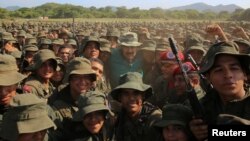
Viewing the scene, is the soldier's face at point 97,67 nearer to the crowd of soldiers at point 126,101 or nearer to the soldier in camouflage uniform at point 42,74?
the crowd of soldiers at point 126,101

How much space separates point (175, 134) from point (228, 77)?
2.98ft

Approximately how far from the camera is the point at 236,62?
11.1 feet

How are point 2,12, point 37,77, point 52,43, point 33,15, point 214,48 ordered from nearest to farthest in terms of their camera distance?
point 214,48 < point 37,77 < point 52,43 < point 2,12 < point 33,15

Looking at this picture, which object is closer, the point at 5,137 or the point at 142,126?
the point at 5,137

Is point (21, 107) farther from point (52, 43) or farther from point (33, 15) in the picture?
point (33, 15)

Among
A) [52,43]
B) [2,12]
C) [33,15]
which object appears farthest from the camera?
[33,15]

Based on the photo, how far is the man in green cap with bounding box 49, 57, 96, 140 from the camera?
4488mm

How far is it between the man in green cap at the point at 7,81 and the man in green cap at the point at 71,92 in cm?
62

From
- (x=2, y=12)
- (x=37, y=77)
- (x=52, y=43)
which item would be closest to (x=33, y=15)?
(x=2, y=12)

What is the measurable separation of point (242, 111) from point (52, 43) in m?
7.58

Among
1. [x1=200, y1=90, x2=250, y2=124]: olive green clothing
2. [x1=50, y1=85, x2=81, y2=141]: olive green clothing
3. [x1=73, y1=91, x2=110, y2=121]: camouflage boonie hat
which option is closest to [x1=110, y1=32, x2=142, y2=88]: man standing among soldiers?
[x1=50, y1=85, x2=81, y2=141]: olive green clothing

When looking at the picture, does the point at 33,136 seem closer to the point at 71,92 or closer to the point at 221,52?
the point at 71,92

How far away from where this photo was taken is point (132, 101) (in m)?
4.49

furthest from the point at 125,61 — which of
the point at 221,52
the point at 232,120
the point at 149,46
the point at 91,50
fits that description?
the point at 232,120
